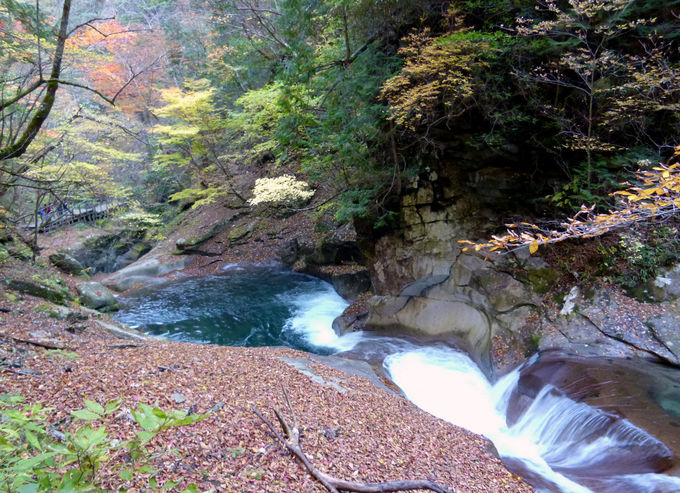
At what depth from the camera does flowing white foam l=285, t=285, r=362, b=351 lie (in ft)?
34.1

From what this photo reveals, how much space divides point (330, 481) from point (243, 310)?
10887 mm

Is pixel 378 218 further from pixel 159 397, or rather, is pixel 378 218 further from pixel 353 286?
pixel 159 397

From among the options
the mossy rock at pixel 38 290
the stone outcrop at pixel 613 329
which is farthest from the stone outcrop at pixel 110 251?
the stone outcrop at pixel 613 329

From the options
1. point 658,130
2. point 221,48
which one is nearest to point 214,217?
point 221,48

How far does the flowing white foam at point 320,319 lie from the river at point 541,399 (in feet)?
0.21

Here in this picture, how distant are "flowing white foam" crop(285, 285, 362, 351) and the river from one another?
63 mm

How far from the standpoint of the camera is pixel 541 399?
611cm

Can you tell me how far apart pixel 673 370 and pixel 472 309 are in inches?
152

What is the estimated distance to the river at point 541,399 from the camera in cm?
448

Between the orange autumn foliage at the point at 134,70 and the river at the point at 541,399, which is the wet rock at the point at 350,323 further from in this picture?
the orange autumn foliage at the point at 134,70

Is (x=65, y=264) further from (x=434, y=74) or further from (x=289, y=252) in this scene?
(x=434, y=74)

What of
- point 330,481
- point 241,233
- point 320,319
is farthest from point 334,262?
point 330,481

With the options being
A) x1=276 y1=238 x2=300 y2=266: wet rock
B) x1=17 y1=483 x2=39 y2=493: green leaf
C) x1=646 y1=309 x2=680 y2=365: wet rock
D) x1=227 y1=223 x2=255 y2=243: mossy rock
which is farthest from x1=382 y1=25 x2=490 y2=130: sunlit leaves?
x1=227 y1=223 x2=255 y2=243: mossy rock

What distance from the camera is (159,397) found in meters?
3.67
